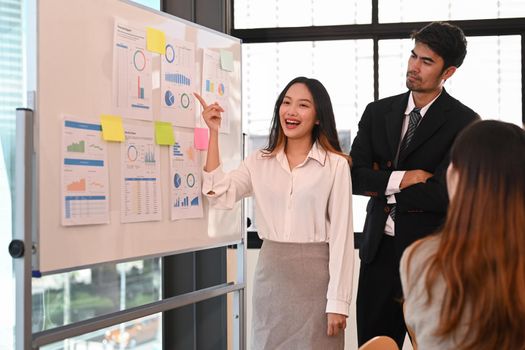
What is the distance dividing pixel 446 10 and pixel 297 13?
90 centimetres

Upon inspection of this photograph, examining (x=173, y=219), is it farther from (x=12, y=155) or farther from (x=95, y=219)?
(x=12, y=155)

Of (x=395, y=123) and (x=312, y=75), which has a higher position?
(x=312, y=75)

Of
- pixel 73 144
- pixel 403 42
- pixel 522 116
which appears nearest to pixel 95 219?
pixel 73 144

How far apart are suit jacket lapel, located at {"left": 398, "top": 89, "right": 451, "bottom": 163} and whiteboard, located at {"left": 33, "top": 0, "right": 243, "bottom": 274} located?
0.89m

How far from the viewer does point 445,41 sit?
2.84 meters

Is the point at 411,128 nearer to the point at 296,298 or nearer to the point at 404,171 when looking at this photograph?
the point at 404,171

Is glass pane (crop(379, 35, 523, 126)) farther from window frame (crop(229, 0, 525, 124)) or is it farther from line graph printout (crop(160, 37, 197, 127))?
line graph printout (crop(160, 37, 197, 127))

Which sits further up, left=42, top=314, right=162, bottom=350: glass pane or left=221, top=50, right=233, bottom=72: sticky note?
left=221, top=50, right=233, bottom=72: sticky note

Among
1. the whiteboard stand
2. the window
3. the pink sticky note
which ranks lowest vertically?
the whiteboard stand

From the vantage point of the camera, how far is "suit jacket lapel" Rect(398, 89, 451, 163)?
9.22ft

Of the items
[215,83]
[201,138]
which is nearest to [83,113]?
[201,138]

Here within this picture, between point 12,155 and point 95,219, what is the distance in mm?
476

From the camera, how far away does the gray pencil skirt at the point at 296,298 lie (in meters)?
2.61

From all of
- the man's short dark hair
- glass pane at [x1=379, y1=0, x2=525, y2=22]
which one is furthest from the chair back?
glass pane at [x1=379, y1=0, x2=525, y2=22]
